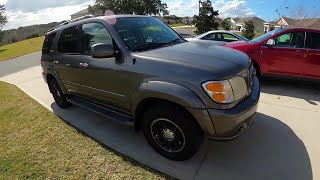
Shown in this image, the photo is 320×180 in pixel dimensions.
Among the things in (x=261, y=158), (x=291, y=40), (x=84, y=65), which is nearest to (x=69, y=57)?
(x=84, y=65)

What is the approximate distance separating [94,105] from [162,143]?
1.56m

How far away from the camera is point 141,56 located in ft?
11.9

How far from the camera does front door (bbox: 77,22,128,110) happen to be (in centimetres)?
384

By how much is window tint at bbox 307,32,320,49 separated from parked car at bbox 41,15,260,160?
2899 mm

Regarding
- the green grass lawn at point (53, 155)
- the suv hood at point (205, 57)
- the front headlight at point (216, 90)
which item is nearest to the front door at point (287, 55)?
the suv hood at point (205, 57)

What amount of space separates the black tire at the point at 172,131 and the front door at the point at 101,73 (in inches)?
22.6

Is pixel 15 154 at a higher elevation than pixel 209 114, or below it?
below

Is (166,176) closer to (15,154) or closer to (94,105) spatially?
(94,105)

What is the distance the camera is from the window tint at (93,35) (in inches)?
161

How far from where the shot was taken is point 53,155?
4.07m

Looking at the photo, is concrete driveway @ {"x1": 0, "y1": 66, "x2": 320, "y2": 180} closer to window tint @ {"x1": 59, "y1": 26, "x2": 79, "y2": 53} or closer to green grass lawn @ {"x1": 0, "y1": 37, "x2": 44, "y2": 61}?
window tint @ {"x1": 59, "y1": 26, "x2": 79, "y2": 53}

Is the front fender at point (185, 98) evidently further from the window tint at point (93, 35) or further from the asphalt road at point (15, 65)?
the asphalt road at point (15, 65)

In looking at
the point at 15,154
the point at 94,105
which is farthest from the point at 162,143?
the point at 15,154

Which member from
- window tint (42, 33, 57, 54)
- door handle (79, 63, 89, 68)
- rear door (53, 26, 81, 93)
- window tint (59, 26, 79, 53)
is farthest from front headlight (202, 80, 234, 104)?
window tint (42, 33, 57, 54)
